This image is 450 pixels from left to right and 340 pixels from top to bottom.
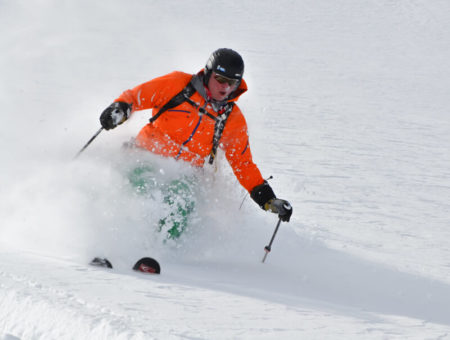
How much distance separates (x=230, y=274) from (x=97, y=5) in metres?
25.4

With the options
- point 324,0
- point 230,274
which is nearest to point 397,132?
point 230,274

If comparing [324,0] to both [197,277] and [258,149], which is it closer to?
[258,149]

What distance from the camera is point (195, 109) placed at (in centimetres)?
476

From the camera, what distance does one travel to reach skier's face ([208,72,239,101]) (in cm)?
466

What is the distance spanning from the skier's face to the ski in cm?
160

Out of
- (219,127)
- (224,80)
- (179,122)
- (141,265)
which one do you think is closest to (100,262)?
(141,265)

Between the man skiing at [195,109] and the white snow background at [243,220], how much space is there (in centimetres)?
17

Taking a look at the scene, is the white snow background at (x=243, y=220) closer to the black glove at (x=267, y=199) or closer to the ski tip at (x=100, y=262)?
the ski tip at (x=100, y=262)

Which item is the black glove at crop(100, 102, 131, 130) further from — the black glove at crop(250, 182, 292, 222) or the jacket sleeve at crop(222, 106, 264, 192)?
the black glove at crop(250, 182, 292, 222)

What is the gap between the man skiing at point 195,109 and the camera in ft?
15.3

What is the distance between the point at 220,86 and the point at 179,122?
0.43 m

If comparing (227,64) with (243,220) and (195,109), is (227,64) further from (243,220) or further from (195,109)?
(243,220)

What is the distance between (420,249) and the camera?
18.4ft

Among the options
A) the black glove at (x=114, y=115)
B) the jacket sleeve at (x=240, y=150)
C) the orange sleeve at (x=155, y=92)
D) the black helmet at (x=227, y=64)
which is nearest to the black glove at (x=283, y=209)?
the jacket sleeve at (x=240, y=150)
